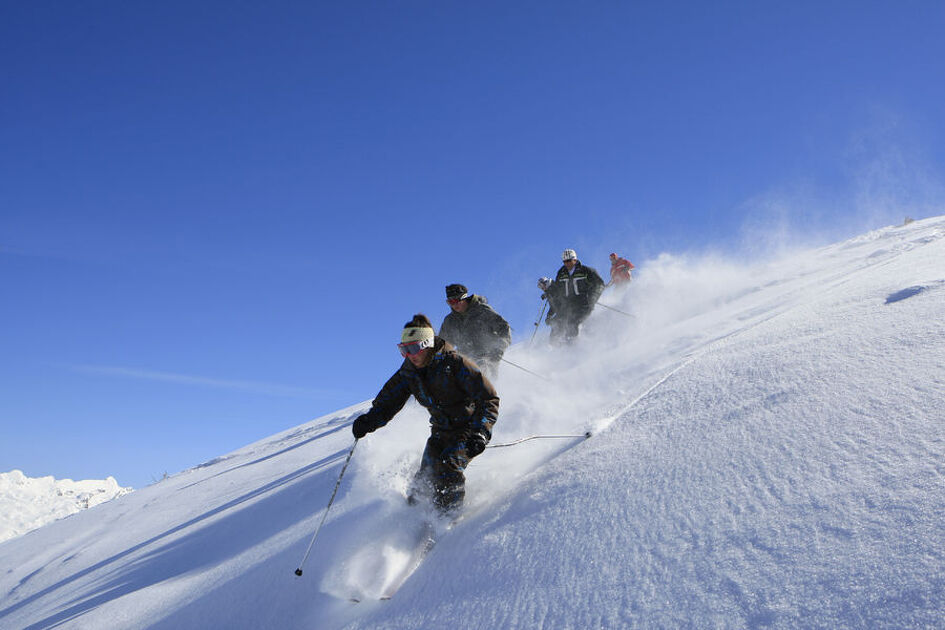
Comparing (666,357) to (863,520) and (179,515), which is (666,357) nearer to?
(863,520)

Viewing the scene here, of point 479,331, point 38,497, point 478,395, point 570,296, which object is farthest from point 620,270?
point 38,497

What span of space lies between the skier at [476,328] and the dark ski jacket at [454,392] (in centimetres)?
319

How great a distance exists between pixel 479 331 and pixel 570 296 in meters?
4.08

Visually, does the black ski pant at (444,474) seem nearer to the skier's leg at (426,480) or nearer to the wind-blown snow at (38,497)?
the skier's leg at (426,480)

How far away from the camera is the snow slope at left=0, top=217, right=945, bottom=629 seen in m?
1.99

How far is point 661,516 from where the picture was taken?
104 inches

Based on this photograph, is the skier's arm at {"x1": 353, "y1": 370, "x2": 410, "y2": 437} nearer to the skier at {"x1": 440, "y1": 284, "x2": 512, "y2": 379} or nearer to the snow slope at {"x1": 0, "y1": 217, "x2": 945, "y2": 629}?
the snow slope at {"x1": 0, "y1": 217, "x2": 945, "y2": 629}

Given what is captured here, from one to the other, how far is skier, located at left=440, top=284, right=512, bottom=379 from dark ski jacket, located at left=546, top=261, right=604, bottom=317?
375cm

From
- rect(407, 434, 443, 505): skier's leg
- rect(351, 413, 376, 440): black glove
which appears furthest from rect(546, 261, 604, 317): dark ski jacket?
rect(351, 413, 376, 440): black glove

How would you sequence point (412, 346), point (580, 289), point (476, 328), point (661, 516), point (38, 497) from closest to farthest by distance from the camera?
point (661, 516) < point (412, 346) < point (476, 328) < point (580, 289) < point (38, 497)

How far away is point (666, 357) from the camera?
6.79m

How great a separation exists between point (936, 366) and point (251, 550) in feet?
18.3

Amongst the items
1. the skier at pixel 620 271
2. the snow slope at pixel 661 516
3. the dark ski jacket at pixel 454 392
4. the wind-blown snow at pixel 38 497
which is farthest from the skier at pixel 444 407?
the wind-blown snow at pixel 38 497

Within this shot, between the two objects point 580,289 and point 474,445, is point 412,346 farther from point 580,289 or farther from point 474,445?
point 580,289
